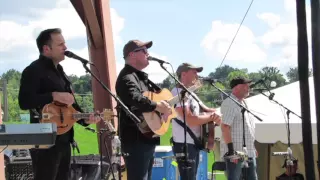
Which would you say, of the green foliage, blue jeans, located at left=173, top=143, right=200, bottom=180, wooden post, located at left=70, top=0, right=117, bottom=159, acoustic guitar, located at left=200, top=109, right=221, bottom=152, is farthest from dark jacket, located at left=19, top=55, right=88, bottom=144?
wooden post, located at left=70, top=0, right=117, bottom=159

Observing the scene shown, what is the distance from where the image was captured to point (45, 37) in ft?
12.4

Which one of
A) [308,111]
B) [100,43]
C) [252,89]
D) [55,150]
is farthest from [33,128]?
[100,43]

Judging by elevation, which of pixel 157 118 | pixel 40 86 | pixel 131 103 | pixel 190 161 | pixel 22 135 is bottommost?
pixel 190 161

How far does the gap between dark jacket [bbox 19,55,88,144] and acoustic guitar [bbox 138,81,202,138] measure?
26.1 inches

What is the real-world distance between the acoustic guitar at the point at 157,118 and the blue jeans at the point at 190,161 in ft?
1.52

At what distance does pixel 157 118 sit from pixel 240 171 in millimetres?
1633

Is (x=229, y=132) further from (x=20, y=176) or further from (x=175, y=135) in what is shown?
(x=20, y=176)

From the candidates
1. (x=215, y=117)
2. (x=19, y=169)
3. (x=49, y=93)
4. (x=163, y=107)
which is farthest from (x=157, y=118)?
(x=19, y=169)

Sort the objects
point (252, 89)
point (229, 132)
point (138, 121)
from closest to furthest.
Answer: point (138, 121), point (229, 132), point (252, 89)

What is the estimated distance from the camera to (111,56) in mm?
8664

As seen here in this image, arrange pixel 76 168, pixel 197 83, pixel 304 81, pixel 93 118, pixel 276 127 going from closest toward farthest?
pixel 304 81, pixel 93 118, pixel 197 83, pixel 76 168, pixel 276 127

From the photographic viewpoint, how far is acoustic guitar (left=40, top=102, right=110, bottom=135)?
3.61m

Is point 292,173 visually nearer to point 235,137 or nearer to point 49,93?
point 235,137

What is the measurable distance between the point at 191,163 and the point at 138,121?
108 centimetres
